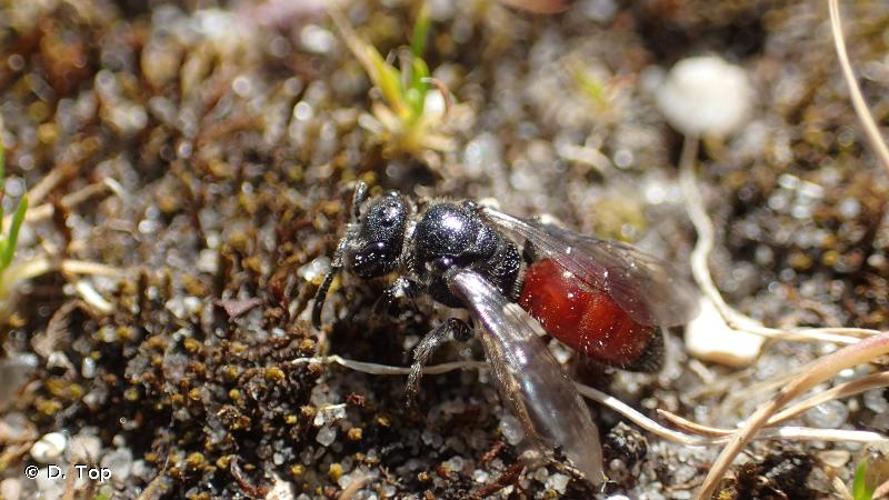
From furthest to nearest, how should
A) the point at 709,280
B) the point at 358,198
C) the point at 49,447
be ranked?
1. the point at 709,280
2. the point at 358,198
3. the point at 49,447

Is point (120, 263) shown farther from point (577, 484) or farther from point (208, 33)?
point (577, 484)

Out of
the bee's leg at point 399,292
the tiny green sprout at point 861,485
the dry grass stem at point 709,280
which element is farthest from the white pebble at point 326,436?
the tiny green sprout at point 861,485

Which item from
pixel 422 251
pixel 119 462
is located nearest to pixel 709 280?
pixel 422 251

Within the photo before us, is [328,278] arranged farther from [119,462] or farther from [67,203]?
[67,203]

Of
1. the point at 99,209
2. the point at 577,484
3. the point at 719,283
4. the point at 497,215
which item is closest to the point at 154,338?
the point at 99,209

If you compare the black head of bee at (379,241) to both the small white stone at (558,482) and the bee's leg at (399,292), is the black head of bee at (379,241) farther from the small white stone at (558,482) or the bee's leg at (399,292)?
the small white stone at (558,482)

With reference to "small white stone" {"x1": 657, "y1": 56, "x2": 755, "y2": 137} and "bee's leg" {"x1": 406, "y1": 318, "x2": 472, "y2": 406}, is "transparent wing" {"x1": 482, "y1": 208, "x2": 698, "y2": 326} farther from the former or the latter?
"small white stone" {"x1": 657, "y1": 56, "x2": 755, "y2": 137}
